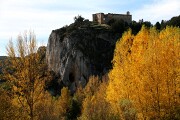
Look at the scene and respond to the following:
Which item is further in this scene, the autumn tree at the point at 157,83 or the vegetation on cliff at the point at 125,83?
the autumn tree at the point at 157,83

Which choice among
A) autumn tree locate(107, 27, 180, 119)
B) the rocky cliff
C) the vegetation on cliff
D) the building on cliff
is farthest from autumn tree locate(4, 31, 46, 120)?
the building on cliff

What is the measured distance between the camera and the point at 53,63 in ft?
409

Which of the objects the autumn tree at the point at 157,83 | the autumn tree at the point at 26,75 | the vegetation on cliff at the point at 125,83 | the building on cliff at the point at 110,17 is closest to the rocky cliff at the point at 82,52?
the building on cliff at the point at 110,17

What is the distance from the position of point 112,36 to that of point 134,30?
6935 millimetres

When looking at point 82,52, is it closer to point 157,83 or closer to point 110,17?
point 110,17

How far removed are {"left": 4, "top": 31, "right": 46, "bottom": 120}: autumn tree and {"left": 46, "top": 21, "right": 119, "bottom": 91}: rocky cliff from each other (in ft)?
291

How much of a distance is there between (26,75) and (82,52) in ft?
310

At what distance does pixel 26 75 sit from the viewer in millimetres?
24750

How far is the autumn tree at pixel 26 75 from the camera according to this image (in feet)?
80.9

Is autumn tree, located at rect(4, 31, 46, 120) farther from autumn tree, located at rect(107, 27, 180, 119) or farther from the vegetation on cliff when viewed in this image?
autumn tree, located at rect(107, 27, 180, 119)

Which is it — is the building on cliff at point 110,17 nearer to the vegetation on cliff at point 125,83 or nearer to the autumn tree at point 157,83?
the vegetation on cliff at point 125,83

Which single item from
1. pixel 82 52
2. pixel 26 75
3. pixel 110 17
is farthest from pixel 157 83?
pixel 110 17

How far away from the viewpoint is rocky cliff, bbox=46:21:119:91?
11681cm

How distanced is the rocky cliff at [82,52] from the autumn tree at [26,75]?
3494 inches
